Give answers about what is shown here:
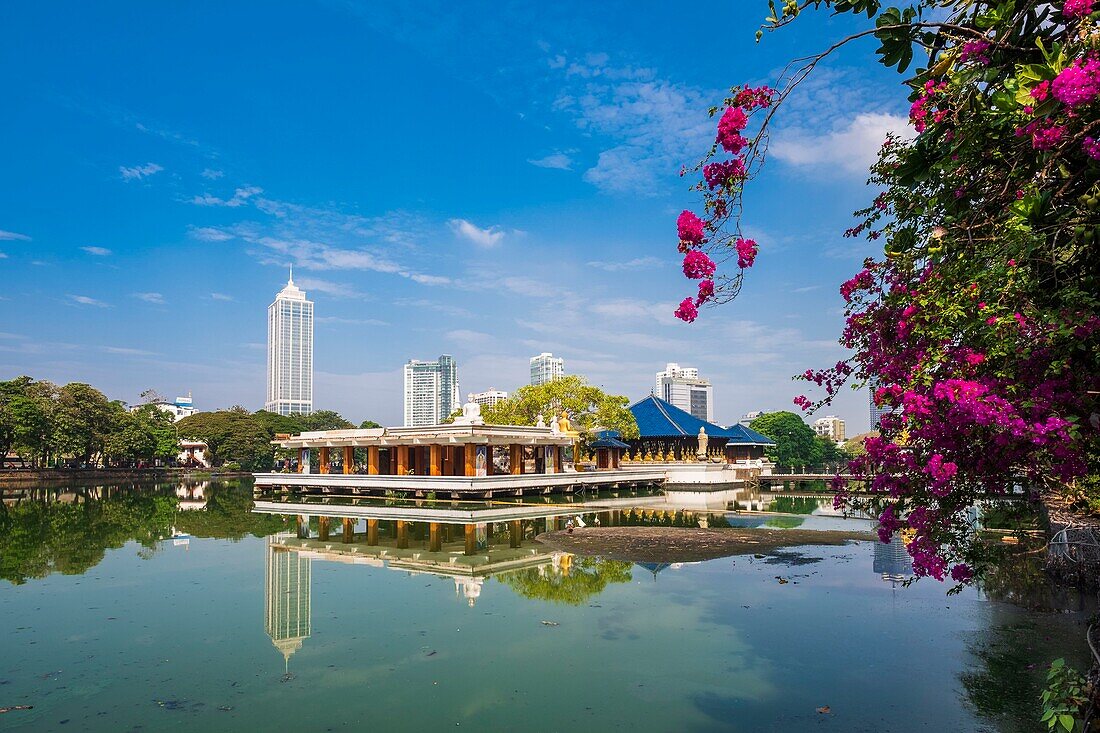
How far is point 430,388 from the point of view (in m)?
172

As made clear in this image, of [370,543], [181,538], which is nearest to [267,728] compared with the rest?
[370,543]

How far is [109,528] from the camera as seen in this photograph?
1905 cm

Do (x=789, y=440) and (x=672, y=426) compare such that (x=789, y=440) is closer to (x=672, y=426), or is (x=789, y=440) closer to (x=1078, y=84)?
(x=672, y=426)

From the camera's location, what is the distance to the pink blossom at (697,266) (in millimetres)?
4191

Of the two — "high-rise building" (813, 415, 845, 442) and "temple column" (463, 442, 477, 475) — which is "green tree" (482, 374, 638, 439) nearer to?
"temple column" (463, 442, 477, 475)

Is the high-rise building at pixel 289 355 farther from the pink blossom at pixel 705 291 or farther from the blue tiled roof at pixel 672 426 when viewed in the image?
the pink blossom at pixel 705 291

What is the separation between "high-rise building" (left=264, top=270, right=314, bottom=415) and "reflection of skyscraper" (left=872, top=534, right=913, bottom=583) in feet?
565

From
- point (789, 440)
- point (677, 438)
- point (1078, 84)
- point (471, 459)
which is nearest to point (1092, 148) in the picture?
point (1078, 84)

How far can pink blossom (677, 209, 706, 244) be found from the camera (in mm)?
4133

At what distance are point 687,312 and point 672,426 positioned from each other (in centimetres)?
3988

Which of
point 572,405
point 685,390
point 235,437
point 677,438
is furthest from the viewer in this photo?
point 685,390

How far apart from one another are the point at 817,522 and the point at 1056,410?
19.3 meters

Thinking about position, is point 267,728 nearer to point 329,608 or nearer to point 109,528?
point 329,608

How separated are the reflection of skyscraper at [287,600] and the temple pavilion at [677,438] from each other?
2942 centimetres
